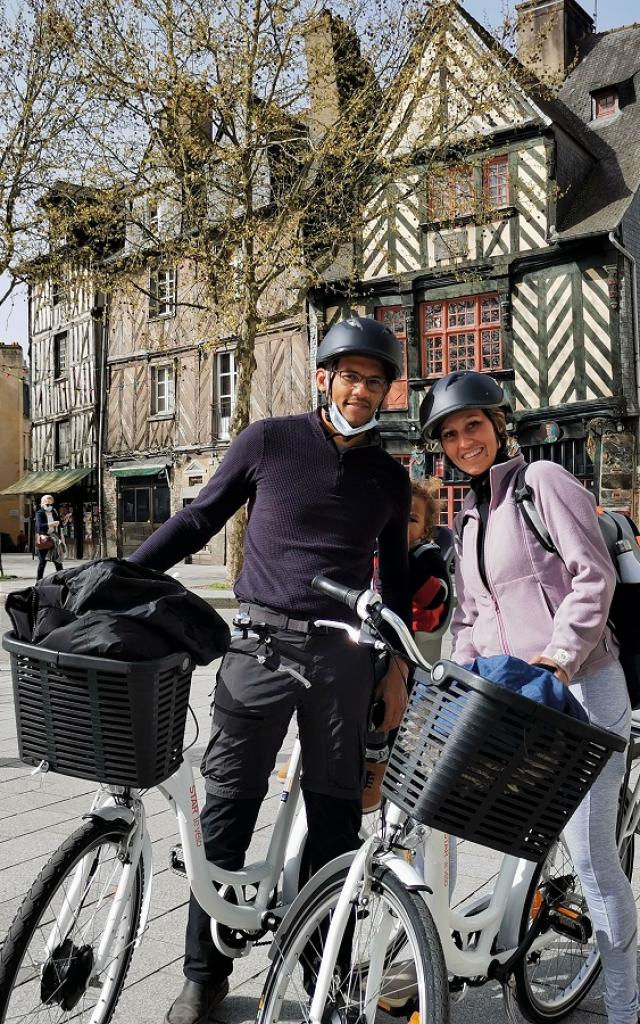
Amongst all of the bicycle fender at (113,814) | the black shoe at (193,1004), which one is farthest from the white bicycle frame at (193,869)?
the black shoe at (193,1004)

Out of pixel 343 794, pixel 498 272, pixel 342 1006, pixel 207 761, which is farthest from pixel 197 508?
pixel 498 272

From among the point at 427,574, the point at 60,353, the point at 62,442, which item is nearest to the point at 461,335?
the point at 62,442

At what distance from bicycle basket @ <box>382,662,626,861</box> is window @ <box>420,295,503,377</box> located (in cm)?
1943

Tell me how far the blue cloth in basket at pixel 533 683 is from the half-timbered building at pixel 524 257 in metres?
16.1

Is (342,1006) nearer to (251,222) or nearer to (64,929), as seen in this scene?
(64,929)

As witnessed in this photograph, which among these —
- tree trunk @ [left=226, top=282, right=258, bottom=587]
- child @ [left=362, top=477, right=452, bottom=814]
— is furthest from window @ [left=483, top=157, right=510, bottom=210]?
child @ [left=362, top=477, right=452, bottom=814]

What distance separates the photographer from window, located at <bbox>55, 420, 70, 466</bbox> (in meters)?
31.8

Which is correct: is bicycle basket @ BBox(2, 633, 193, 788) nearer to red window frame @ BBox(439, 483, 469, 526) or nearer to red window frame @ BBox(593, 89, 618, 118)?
red window frame @ BBox(439, 483, 469, 526)

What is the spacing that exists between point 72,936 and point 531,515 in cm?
153

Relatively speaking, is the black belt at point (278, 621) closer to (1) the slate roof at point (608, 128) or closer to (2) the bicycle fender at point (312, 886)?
(2) the bicycle fender at point (312, 886)

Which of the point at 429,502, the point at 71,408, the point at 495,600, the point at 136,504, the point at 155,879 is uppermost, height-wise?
the point at 71,408

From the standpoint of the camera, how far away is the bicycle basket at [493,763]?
182 cm

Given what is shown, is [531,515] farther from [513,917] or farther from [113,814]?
[113,814]

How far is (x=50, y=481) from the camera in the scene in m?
31.6
